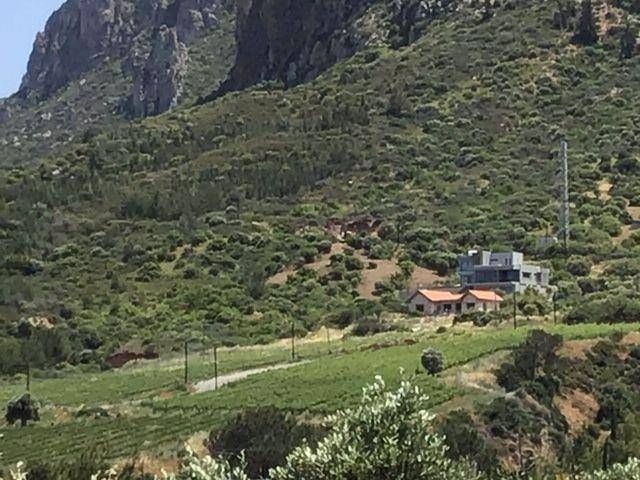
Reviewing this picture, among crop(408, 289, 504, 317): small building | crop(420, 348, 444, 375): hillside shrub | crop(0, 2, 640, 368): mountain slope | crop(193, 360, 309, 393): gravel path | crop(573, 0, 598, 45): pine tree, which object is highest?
crop(573, 0, 598, 45): pine tree

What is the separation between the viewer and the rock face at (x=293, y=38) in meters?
123

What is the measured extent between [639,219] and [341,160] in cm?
2187

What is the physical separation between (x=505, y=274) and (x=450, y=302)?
5011 mm

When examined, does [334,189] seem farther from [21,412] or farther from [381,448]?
[381,448]

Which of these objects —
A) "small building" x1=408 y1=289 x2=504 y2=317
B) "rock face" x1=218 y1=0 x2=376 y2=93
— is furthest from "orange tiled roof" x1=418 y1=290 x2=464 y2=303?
"rock face" x1=218 y1=0 x2=376 y2=93

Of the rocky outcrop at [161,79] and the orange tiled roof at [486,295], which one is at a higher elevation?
the rocky outcrop at [161,79]

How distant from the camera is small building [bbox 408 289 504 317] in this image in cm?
6431

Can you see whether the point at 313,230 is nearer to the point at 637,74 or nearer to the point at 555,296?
the point at 555,296

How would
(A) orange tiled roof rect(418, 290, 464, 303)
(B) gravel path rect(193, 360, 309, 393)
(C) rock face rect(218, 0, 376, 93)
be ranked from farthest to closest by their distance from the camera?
(C) rock face rect(218, 0, 376, 93)
(A) orange tiled roof rect(418, 290, 464, 303)
(B) gravel path rect(193, 360, 309, 393)

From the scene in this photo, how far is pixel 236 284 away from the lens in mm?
72688

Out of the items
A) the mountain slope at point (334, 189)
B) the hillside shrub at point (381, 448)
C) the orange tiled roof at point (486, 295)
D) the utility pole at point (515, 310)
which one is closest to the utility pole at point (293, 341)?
the mountain slope at point (334, 189)

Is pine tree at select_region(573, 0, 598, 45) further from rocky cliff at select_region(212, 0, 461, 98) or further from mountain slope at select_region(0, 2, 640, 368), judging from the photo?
rocky cliff at select_region(212, 0, 461, 98)

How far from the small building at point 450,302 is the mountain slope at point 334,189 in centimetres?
222

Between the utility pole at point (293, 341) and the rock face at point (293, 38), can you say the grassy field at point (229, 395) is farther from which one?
the rock face at point (293, 38)
